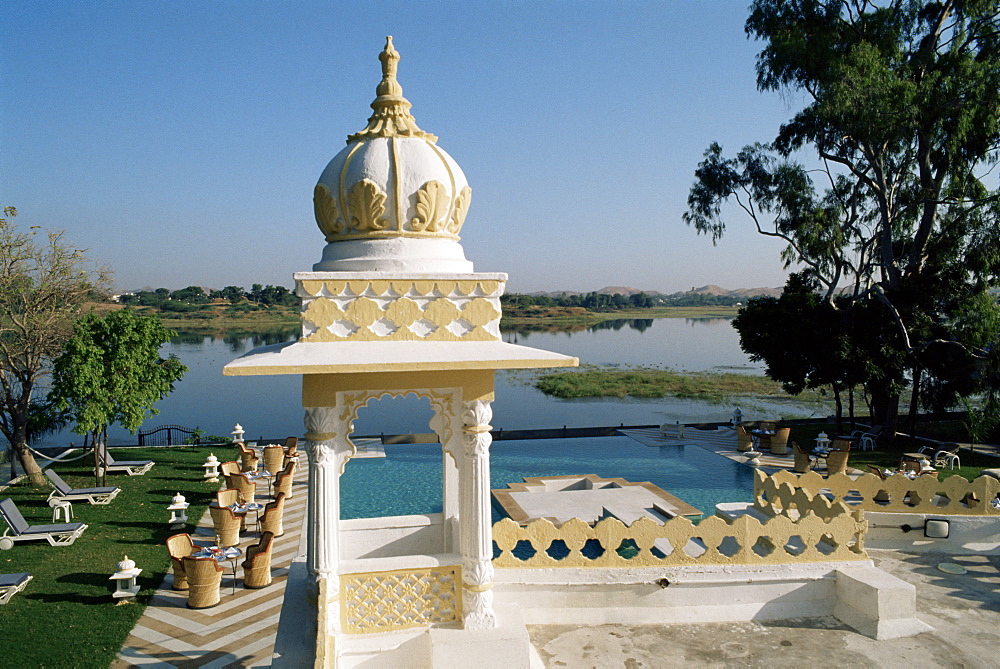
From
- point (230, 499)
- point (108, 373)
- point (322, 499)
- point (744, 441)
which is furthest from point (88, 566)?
point (744, 441)

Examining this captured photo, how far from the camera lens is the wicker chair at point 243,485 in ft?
43.1

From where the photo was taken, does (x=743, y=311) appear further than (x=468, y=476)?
Yes

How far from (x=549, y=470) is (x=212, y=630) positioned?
10781 mm

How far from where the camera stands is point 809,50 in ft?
65.4

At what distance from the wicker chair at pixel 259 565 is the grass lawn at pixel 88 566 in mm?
1275

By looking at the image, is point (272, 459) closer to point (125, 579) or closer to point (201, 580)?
point (125, 579)

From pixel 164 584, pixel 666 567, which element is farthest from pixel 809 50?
pixel 164 584

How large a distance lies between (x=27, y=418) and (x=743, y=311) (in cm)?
1997

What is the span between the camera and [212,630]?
838 centimetres

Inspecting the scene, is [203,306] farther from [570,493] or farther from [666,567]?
[666,567]

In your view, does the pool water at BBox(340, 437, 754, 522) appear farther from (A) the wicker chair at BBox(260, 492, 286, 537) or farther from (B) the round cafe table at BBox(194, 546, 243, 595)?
→ (B) the round cafe table at BBox(194, 546, 243, 595)

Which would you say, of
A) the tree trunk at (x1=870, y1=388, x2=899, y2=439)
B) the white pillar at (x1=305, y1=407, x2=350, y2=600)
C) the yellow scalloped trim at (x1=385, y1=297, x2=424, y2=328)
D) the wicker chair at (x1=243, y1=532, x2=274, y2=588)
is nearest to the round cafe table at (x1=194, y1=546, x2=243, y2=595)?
the wicker chair at (x1=243, y1=532, x2=274, y2=588)

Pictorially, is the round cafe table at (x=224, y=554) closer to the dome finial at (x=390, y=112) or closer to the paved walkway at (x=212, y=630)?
the paved walkway at (x=212, y=630)

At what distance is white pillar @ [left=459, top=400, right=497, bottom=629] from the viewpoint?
5.81 meters
